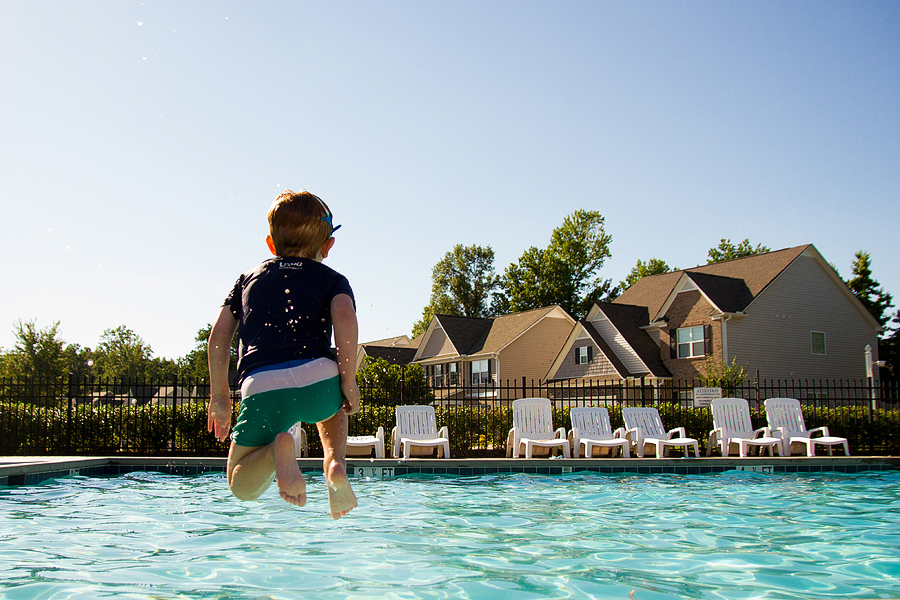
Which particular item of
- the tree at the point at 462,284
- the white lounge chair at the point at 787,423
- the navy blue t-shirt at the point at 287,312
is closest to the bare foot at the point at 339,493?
the navy blue t-shirt at the point at 287,312

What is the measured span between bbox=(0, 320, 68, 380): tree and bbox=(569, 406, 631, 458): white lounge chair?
27.7 meters

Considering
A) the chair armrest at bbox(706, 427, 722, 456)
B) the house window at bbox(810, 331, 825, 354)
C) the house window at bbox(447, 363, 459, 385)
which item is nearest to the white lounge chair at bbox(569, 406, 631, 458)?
the chair armrest at bbox(706, 427, 722, 456)

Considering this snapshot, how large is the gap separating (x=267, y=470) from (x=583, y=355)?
3254 centimetres

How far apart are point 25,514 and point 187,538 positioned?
2354mm

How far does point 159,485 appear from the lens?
376 inches

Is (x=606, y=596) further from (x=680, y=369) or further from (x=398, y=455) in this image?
(x=680, y=369)

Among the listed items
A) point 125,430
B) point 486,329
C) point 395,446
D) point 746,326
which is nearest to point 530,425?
point 395,446

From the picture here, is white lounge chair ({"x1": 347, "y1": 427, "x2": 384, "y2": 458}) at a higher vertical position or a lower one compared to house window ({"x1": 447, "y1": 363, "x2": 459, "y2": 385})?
lower

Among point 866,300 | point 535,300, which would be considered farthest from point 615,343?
point 866,300

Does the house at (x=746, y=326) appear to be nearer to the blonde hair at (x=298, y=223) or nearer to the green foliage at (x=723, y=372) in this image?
the green foliage at (x=723, y=372)

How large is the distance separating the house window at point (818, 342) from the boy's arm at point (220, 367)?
33443mm

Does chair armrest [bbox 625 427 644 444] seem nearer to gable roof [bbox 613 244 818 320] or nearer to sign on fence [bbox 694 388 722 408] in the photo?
sign on fence [bbox 694 388 722 408]

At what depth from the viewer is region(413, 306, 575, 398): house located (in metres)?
38.7

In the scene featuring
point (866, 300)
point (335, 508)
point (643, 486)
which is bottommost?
point (643, 486)
